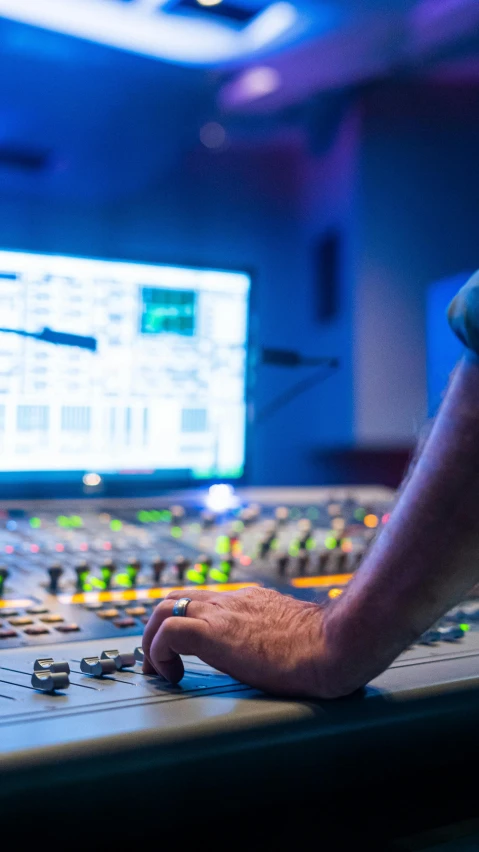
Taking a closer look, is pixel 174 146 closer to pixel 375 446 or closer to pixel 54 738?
pixel 375 446

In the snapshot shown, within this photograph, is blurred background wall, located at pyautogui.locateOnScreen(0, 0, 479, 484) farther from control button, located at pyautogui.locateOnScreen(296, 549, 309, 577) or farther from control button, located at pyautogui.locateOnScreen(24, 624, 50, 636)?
control button, located at pyautogui.locateOnScreen(24, 624, 50, 636)

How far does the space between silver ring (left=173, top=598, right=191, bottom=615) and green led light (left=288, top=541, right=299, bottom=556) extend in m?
0.51

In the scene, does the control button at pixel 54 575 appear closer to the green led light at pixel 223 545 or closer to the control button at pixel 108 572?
the control button at pixel 108 572

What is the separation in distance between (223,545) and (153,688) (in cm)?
57

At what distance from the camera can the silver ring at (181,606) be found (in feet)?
2.27

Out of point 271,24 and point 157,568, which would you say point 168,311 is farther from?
point 157,568

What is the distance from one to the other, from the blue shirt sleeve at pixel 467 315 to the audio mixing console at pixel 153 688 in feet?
0.84

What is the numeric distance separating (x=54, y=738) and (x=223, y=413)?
3.58 feet

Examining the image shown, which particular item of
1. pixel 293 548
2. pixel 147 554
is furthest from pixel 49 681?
pixel 293 548

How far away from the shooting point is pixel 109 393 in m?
1.47

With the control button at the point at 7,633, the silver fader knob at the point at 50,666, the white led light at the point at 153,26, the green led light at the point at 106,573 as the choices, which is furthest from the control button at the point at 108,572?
the white led light at the point at 153,26

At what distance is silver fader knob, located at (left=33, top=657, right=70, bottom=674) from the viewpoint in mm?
629

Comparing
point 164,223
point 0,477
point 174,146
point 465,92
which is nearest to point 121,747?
point 0,477

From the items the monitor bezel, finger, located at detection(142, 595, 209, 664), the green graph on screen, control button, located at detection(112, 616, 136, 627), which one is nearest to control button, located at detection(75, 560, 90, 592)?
control button, located at detection(112, 616, 136, 627)
